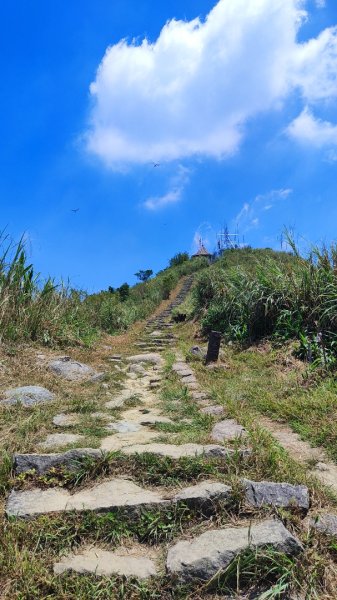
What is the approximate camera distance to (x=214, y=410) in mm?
3592

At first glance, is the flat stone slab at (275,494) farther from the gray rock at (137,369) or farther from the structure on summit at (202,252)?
the structure on summit at (202,252)

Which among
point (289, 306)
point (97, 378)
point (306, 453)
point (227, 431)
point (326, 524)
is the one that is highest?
point (289, 306)

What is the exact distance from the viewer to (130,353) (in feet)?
24.4

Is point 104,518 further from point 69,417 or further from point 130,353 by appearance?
point 130,353

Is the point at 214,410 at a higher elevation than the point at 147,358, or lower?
lower

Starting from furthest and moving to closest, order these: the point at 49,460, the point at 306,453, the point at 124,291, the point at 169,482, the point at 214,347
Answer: the point at 124,291 → the point at 214,347 → the point at 306,453 → the point at 49,460 → the point at 169,482

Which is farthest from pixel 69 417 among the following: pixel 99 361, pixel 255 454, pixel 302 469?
pixel 99 361

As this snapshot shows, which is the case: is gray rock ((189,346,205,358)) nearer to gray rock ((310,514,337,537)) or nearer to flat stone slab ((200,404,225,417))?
flat stone slab ((200,404,225,417))

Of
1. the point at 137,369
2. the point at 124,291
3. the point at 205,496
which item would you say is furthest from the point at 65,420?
the point at 124,291

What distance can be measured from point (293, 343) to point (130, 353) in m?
2.93

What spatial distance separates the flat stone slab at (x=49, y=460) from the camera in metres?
2.43

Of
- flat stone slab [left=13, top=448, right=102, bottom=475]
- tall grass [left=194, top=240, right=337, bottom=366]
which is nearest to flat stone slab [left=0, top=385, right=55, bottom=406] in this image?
flat stone slab [left=13, top=448, right=102, bottom=475]

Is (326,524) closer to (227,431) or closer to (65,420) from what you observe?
(227,431)

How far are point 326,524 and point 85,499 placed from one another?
1.17 metres
